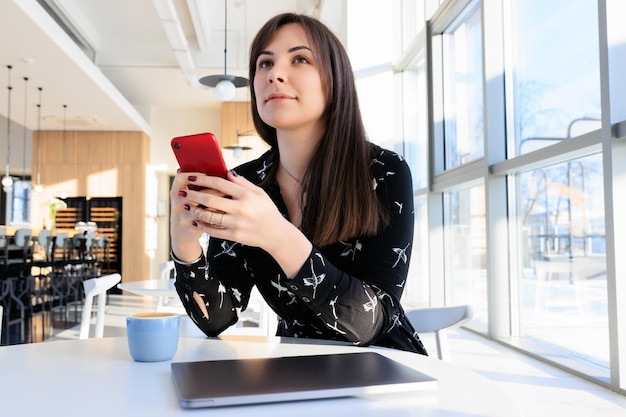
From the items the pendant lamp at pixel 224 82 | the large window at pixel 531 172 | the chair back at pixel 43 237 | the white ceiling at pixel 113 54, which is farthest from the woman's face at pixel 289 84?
the chair back at pixel 43 237

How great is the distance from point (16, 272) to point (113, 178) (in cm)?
445

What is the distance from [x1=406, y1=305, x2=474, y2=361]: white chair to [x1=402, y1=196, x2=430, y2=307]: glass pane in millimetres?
4482

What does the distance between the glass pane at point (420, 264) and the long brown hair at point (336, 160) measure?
4817 mm

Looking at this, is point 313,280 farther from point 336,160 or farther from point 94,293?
point 94,293

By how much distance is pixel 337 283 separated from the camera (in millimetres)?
867

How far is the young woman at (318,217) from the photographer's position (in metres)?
0.91

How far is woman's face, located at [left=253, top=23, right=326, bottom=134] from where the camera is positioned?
107 centimetres

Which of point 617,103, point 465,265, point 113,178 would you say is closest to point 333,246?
point 617,103

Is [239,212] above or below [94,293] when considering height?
above

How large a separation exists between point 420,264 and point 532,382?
3413 mm

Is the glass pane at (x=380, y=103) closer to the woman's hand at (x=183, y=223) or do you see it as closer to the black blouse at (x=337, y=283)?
the black blouse at (x=337, y=283)

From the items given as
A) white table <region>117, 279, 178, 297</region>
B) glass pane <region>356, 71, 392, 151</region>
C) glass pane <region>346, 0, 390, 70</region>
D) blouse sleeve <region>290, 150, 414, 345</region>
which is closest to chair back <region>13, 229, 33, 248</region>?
glass pane <region>356, 71, 392, 151</region>

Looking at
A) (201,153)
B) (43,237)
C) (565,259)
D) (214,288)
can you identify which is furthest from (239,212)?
(43,237)

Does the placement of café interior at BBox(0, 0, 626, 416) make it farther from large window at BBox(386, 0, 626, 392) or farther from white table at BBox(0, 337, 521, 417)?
white table at BBox(0, 337, 521, 417)
